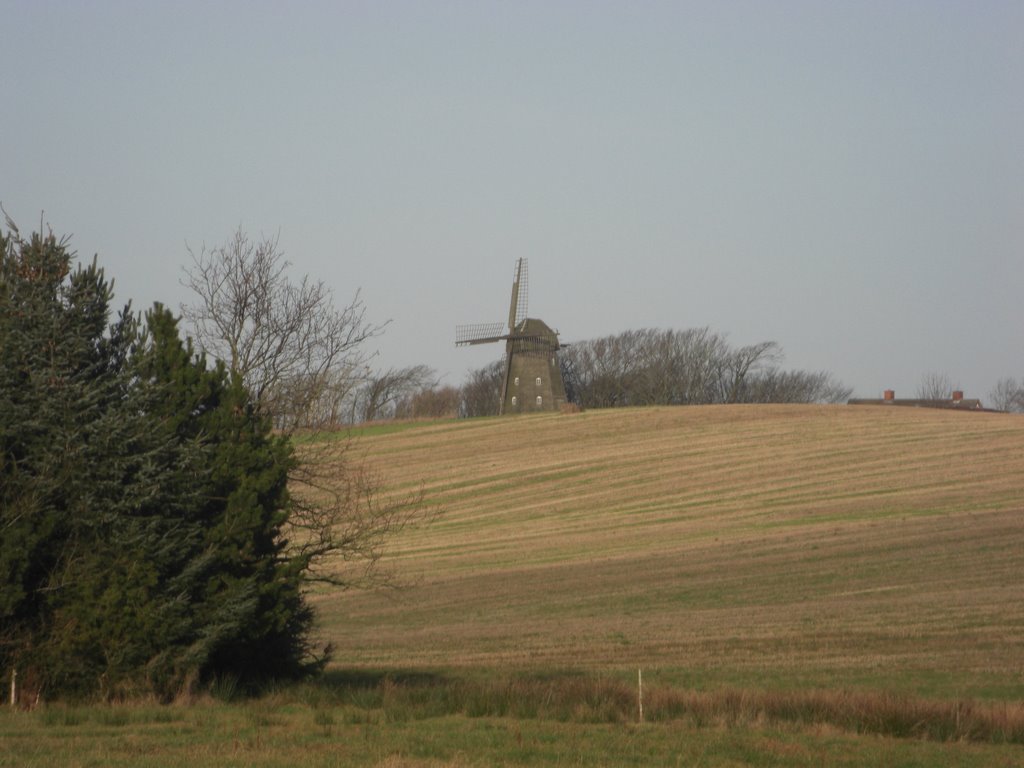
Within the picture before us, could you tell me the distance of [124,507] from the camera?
14.0 metres

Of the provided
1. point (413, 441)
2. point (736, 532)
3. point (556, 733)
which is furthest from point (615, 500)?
point (556, 733)

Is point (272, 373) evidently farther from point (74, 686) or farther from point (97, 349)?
point (74, 686)

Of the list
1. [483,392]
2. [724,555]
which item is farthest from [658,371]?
[724,555]

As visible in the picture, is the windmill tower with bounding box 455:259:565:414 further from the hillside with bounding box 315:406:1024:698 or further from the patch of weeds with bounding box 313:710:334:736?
the patch of weeds with bounding box 313:710:334:736

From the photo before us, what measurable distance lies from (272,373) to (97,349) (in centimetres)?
521

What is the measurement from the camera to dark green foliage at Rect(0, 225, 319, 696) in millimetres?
13523

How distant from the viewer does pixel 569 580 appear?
3062 centimetres

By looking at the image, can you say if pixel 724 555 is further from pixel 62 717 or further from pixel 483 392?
pixel 483 392

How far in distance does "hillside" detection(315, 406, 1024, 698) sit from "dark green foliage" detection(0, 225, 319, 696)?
618 cm

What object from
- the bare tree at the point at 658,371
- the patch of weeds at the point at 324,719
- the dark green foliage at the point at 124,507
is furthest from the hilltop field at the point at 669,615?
the bare tree at the point at 658,371

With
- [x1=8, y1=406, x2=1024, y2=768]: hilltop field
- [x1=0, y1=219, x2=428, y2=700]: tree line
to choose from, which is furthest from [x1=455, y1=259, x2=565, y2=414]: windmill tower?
[x1=0, y1=219, x2=428, y2=700]: tree line

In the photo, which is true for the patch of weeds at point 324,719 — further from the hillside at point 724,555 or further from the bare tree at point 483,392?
the bare tree at point 483,392

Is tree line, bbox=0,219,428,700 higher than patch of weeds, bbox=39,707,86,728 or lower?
higher

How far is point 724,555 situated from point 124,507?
2151 centimetres
